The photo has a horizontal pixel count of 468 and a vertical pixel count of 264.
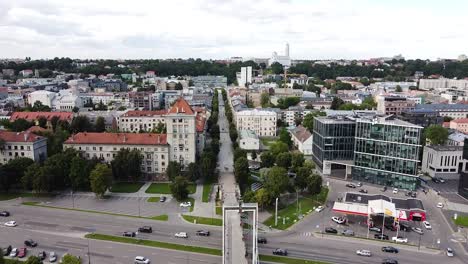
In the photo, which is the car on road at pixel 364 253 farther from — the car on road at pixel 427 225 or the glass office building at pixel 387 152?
the glass office building at pixel 387 152

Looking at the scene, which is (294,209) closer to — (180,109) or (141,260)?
(141,260)

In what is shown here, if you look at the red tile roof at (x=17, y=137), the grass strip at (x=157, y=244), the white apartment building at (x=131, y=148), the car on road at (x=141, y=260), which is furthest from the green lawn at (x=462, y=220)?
the red tile roof at (x=17, y=137)

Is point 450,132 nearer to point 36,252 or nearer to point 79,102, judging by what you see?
point 36,252

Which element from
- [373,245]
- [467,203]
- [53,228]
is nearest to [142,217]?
[53,228]

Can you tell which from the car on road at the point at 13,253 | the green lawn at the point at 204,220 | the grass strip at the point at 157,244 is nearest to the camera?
the car on road at the point at 13,253

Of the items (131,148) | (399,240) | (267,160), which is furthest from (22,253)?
(267,160)
